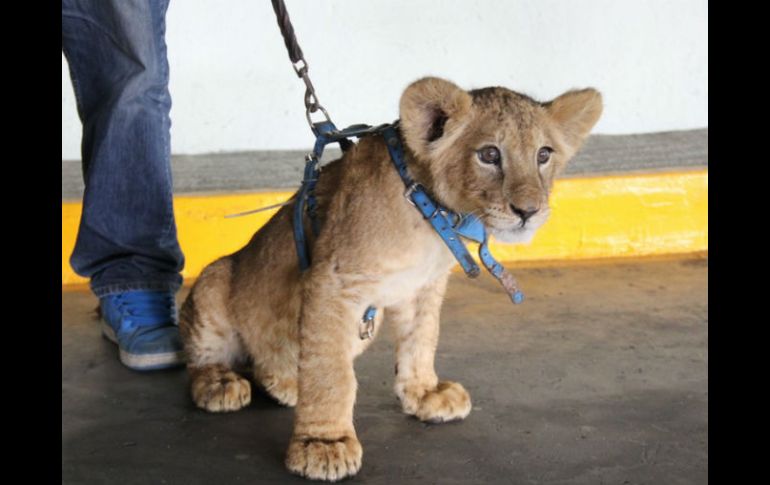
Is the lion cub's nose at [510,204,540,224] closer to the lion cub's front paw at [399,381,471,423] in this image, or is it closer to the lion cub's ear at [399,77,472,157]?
the lion cub's ear at [399,77,472,157]

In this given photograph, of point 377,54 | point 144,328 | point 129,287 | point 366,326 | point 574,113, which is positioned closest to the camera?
point 574,113

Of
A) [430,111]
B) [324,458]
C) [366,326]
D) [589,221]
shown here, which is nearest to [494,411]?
[366,326]

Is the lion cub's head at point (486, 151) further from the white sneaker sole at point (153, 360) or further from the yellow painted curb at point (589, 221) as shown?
the yellow painted curb at point (589, 221)

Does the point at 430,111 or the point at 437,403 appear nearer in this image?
the point at 430,111

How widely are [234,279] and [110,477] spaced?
0.88 metres

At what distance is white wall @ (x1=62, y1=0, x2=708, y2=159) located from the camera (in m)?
6.84

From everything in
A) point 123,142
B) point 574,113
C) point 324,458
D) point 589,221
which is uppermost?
point 574,113

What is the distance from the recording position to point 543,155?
304 cm

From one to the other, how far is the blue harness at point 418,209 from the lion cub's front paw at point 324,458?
381mm

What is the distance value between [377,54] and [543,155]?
13.4ft

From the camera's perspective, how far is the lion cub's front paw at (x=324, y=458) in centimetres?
308

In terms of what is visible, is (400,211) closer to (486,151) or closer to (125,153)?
(486,151)
